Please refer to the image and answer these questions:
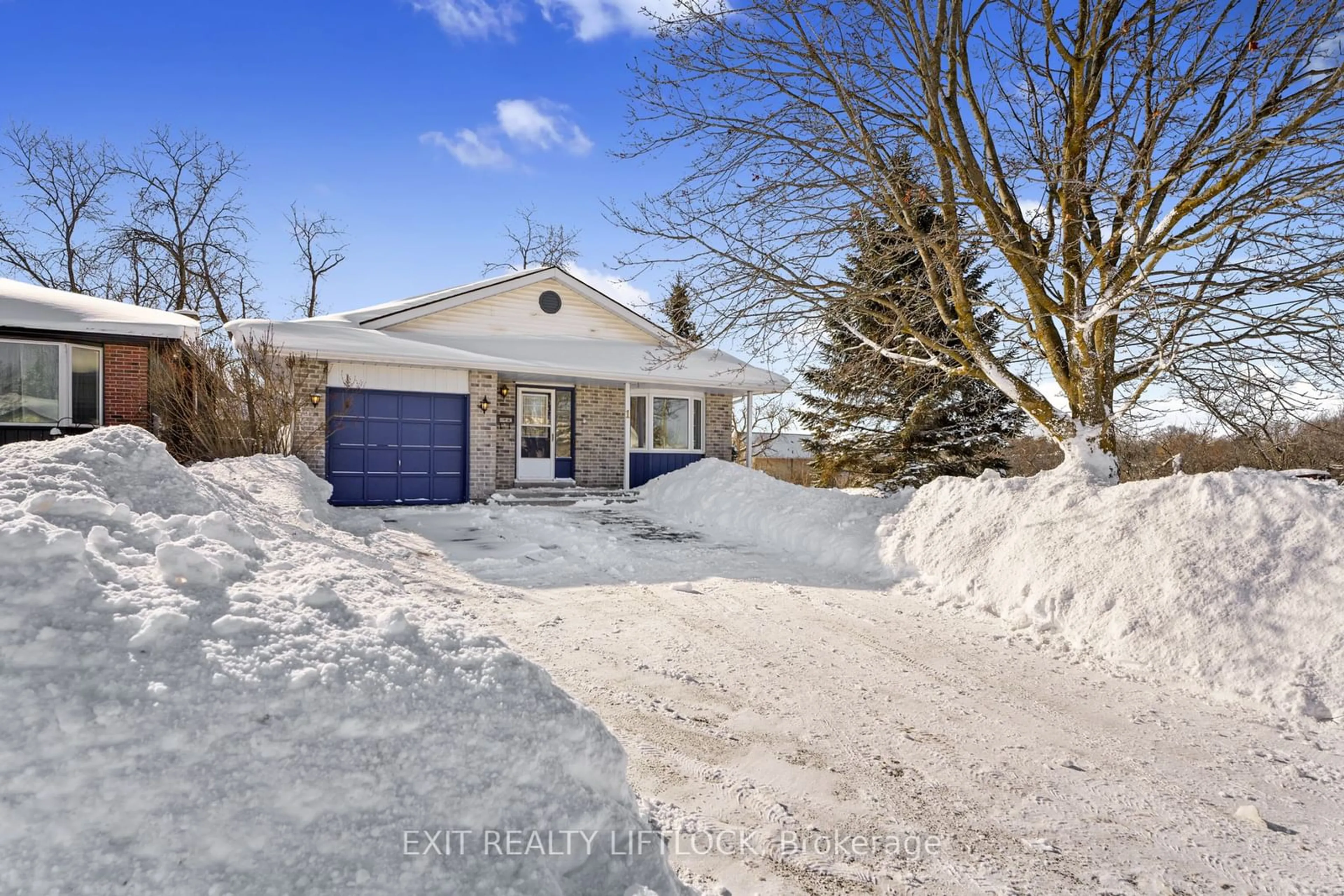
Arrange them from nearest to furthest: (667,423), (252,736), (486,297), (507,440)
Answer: (252,736) → (507,440) → (486,297) → (667,423)

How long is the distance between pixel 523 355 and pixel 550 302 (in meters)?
2.35

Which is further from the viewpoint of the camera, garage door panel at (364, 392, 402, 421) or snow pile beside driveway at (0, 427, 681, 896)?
garage door panel at (364, 392, 402, 421)

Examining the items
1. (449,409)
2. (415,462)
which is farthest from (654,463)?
(415,462)

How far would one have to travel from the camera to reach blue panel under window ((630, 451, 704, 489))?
15758 millimetres

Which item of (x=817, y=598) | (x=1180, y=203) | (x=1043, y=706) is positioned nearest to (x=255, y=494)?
(x=817, y=598)

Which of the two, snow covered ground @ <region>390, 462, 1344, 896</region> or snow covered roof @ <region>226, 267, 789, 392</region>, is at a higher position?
snow covered roof @ <region>226, 267, 789, 392</region>

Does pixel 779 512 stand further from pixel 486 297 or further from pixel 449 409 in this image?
pixel 486 297

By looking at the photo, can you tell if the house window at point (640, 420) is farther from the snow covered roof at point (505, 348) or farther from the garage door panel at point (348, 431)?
the garage door panel at point (348, 431)

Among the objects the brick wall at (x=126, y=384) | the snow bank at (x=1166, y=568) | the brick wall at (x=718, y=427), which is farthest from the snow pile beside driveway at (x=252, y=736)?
the brick wall at (x=718, y=427)

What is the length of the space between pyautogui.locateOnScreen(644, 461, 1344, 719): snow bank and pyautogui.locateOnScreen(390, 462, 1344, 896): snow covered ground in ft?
0.07

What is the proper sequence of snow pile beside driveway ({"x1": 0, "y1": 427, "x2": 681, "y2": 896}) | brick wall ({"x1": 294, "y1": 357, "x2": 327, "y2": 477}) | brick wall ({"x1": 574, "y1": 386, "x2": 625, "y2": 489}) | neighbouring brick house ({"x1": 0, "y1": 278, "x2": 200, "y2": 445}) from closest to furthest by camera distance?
snow pile beside driveway ({"x1": 0, "y1": 427, "x2": 681, "y2": 896})
neighbouring brick house ({"x1": 0, "y1": 278, "x2": 200, "y2": 445})
brick wall ({"x1": 294, "y1": 357, "x2": 327, "y2": 477})
brick wall ({"x1": 574, "y1": 386, "x2": 625, "y2": 489})

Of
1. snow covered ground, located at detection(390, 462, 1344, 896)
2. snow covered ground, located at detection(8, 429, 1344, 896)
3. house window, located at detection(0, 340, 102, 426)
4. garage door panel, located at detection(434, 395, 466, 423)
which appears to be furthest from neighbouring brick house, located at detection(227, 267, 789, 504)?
snow covered ground, located at detection(8, 429, 1344, 896)

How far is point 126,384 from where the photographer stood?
39.6 ft

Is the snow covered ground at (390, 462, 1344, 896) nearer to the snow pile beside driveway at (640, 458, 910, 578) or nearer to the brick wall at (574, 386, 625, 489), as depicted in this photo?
the snow pile beside driveway at (640, 458, 910, 578)
